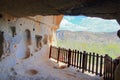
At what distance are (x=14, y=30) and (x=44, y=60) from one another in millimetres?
3178

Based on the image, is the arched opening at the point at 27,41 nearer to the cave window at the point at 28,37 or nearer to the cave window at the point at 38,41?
the cave window at the point at 28,37

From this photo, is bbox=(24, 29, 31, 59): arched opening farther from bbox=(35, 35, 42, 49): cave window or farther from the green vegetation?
the green vegetation

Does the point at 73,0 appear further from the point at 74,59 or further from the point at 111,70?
the point at 74,59

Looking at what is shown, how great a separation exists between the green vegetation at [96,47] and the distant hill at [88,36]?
1025 millimetres

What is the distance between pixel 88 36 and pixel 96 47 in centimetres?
391

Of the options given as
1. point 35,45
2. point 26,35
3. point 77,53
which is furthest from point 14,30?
point 77,53

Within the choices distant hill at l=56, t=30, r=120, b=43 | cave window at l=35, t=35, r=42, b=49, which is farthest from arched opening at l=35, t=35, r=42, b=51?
distant hill at l=56, t=30, r=120, b=43

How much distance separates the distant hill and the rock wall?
10312mm

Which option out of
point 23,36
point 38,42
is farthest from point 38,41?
point 23,36

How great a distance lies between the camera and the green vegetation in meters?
16.9

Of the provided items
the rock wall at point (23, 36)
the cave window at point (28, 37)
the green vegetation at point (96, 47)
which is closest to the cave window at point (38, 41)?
Result: the rock wall at point (23, 36)

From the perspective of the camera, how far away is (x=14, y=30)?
6613 millimetres

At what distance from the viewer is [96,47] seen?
1806cm

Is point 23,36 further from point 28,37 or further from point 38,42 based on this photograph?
point 38,42
